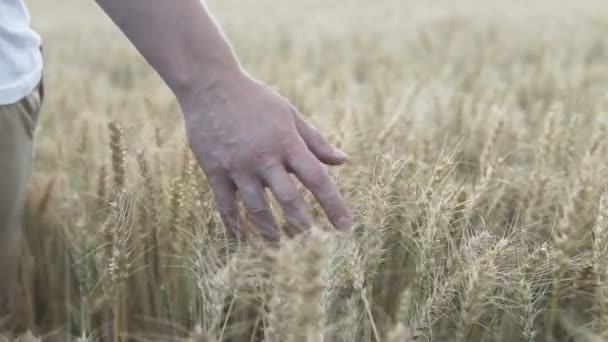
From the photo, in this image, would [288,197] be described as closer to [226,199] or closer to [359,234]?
[226,199]

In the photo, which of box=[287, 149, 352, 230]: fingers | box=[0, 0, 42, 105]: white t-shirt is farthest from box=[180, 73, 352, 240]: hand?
box=[0, 0, 42, 105]: white t-shirt

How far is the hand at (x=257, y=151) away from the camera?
950 mm

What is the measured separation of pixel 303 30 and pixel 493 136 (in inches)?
154

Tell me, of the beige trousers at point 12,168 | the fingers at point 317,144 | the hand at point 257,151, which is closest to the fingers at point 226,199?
the hand at point 257,151

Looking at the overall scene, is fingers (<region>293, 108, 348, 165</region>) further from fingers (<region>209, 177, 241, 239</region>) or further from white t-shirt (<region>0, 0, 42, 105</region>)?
white t-shirt (<region>0, 0, 42, 105</region>)

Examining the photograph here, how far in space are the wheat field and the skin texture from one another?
54mm

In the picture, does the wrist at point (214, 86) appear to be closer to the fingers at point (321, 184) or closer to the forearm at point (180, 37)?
the forearm at point (180, 37)

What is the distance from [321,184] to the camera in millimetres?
958

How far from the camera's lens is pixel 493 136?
1.46 metres

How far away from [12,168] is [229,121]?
35 centimetres

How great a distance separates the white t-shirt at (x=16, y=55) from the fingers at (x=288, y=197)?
387 mm

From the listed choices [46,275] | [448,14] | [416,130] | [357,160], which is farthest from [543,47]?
[46,275]

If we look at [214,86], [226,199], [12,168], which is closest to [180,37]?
[214,86]

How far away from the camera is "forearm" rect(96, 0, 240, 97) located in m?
0.97
